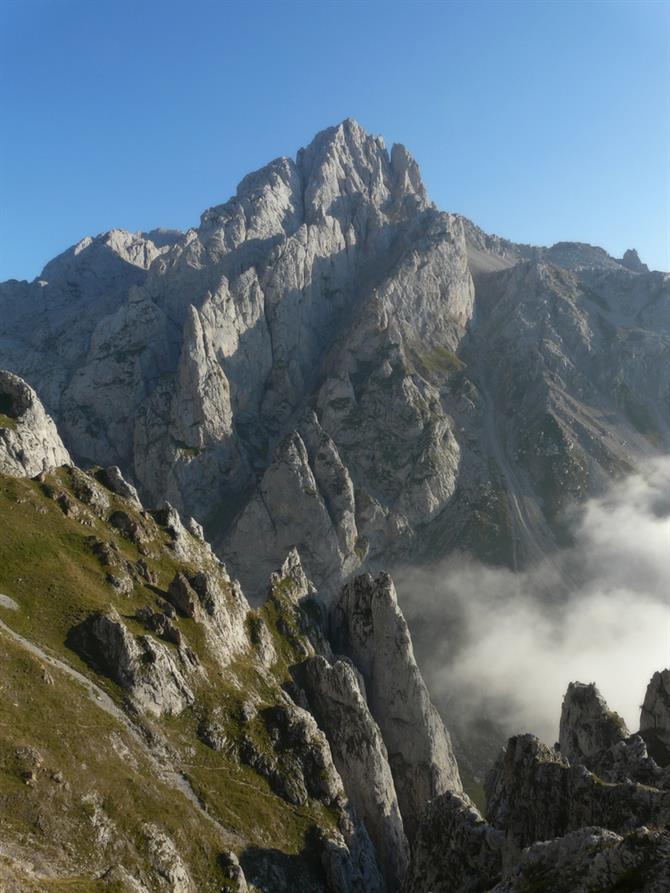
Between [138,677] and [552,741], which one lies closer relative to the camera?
[138,677]

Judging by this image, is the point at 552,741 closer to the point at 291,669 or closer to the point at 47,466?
the point at 291,669

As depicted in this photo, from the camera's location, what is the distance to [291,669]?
9312cm

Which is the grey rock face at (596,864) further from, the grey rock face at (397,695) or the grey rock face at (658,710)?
the grey rock face at (397,695)

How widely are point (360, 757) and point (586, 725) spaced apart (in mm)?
27898

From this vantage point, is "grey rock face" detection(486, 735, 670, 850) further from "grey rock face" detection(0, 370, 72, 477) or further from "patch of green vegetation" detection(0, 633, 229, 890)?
"grey rock face" detection(0, 370, 72, 477)

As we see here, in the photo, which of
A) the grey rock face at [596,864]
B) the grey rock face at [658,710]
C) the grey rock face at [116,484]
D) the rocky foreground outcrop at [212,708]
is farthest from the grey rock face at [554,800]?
the grey rock face at [116,484]

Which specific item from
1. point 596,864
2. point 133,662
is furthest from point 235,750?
point 596,864

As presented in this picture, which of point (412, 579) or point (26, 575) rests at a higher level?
point (412, 579)

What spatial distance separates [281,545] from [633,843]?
162214 millimetres

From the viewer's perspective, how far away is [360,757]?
82188 millimetres

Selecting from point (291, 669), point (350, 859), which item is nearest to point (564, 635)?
point (291, 669)

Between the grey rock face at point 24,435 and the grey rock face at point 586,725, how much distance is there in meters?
77.8

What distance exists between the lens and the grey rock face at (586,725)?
7906cm

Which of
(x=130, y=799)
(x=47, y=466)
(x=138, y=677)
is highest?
(x=47, y=466)
